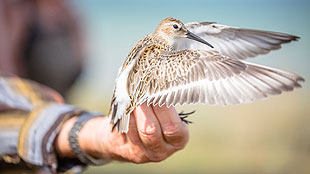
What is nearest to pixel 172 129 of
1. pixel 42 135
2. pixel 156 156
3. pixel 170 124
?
pixel 170 124

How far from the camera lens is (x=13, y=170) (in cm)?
212

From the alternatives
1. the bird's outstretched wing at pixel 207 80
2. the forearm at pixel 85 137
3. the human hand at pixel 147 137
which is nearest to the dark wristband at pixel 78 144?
the forearm at pixel 85 137

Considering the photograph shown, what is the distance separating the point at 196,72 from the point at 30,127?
3.32ft

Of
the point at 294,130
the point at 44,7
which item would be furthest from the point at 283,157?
the point at 44,7

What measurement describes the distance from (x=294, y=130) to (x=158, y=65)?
9.04ft

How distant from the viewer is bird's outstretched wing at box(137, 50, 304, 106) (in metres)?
1.23

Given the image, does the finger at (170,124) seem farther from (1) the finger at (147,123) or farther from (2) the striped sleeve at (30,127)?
(2) the striped sleeve at (30,127)

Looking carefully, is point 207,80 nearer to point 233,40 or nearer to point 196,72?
point 196,72

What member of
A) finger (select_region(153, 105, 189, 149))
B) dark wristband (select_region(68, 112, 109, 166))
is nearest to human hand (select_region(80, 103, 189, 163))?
finger (select_region(153, 105, 189, 149))

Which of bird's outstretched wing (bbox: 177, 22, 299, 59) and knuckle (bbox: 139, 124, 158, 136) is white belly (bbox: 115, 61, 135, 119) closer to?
knuckle (bbox: 139, 124, 158, 136)

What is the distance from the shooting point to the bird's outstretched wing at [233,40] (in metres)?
1.46

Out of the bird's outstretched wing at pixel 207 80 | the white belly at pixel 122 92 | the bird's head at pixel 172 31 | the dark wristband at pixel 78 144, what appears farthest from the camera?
the dark wristband at pixel 78 144

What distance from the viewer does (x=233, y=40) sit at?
156cm

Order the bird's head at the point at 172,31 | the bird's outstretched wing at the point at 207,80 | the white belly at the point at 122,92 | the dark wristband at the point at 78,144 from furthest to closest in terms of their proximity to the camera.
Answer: the dark wristband at the point at 78,144 < the bird's head at the point at 172,31 < the white belly at the point at 122,92 < the bird's outstretched wing at the point at 207,80
